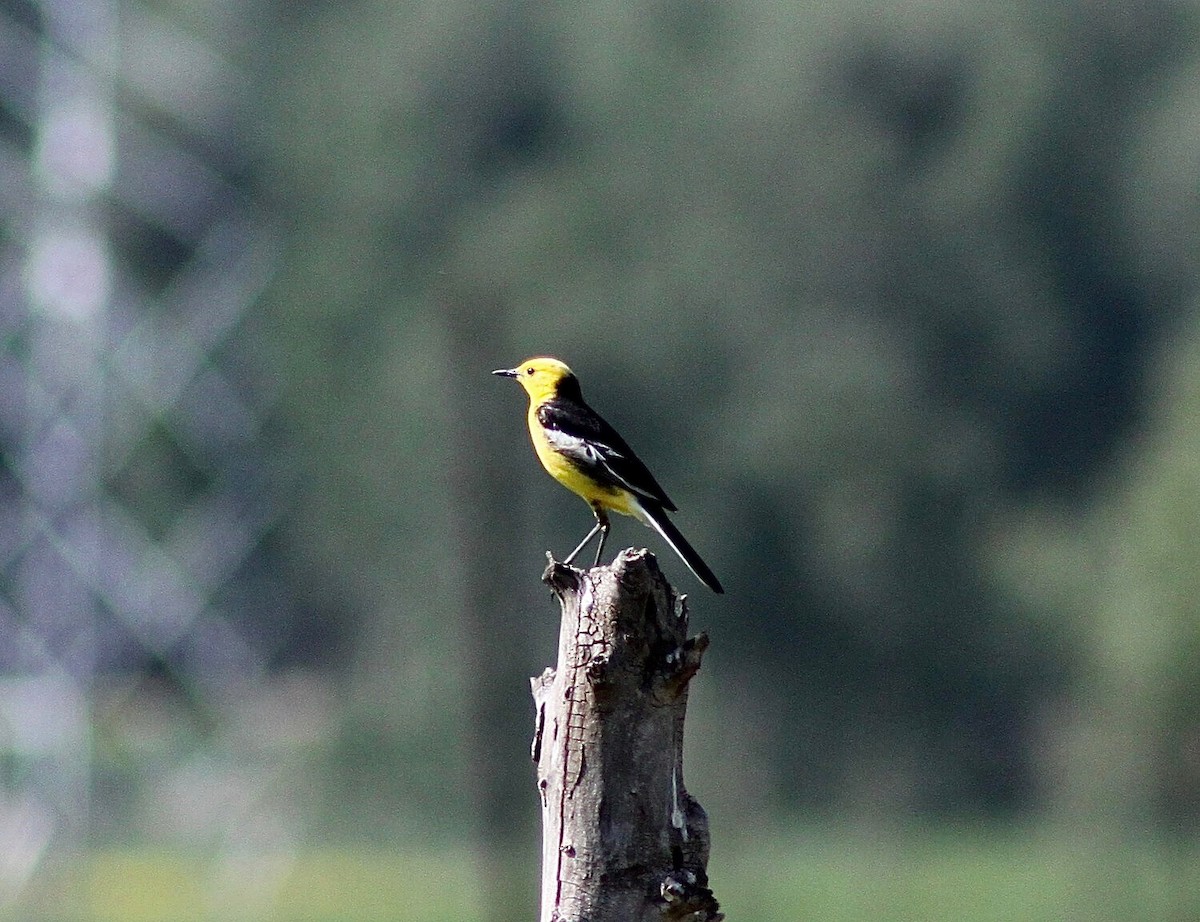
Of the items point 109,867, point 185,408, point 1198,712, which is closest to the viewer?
point 1198,712

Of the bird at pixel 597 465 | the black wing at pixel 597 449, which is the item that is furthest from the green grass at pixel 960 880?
the black wing at pixel 597 449

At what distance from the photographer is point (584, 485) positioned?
31.9 ft

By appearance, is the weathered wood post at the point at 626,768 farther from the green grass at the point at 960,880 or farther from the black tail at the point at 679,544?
the green grass at the point at 960,880

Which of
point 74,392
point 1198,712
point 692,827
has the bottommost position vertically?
point 692,827

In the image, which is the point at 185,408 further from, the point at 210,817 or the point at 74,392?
the point at 74,392

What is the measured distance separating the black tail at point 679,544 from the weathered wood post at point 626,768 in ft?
5.75

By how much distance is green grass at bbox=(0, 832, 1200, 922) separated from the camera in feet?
131

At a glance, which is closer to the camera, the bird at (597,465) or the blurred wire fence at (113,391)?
the bird at (597,465)

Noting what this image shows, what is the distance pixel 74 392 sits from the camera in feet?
101

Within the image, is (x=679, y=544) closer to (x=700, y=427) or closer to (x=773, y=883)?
(x=773, y=883)

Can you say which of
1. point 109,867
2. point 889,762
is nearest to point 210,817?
point 109,867

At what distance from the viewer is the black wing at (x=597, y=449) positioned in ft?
30.8

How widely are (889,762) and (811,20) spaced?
17.4m

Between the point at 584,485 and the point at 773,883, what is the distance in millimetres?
34625
